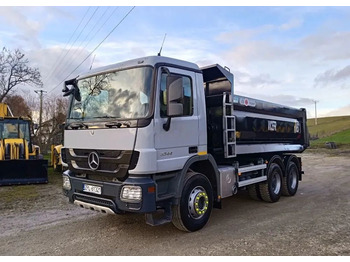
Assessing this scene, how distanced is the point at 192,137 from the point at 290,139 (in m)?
4.58

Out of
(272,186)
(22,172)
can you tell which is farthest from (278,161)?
(22,172)

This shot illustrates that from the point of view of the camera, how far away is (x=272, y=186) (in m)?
7.44

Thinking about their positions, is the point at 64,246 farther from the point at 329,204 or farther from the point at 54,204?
the point at 329,204

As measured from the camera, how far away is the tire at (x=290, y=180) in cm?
801

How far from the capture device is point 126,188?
4.29 m

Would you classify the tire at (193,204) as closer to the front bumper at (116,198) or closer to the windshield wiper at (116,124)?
the front bumper at (116,198)

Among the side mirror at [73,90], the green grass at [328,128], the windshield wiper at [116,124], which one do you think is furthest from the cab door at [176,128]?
the green grass at [328,128]

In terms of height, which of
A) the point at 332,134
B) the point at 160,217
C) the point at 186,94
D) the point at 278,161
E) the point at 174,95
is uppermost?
the point at 186,94

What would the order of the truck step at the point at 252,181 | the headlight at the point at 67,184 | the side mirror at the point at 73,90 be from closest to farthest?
the headlight at the point at 67,184
the side mirror at the point at 73,90
the truck step at the point at 252,181

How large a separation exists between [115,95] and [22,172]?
7154 mm

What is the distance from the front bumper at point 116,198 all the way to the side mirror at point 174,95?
1.03m

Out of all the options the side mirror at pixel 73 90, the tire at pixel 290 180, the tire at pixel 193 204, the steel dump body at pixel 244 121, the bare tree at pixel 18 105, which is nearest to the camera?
the tire at pixel 193 204

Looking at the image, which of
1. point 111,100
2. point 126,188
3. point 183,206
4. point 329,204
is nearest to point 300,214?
point 329,204

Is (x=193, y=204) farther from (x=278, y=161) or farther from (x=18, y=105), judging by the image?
(x=18, y=105)
